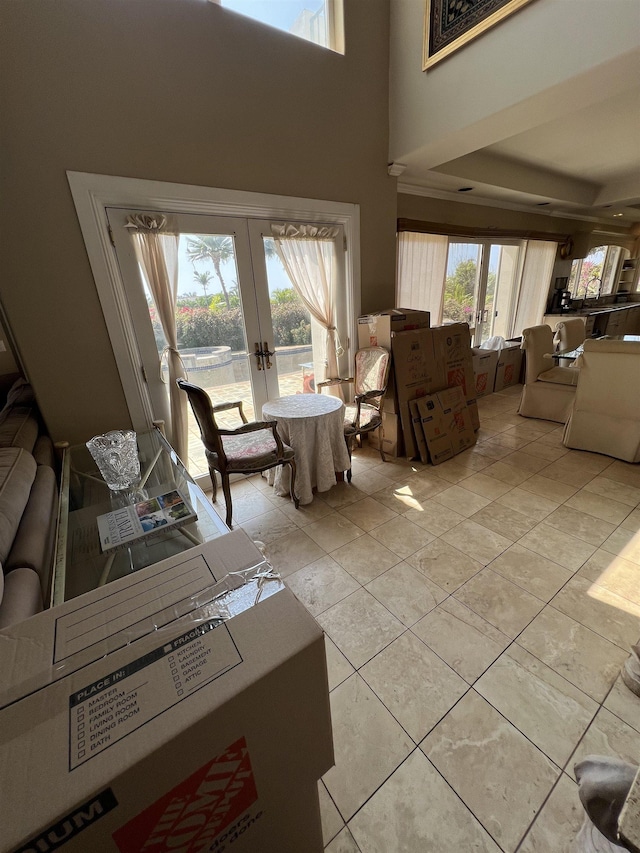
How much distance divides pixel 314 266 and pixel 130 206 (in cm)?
138

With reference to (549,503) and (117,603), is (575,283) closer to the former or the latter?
(549,503)

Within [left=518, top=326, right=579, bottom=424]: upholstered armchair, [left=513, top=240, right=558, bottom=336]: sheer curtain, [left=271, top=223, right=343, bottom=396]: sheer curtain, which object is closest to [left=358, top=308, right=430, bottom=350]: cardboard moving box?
[left=271, top=223, right=343, bottom=396]: sheer curtain

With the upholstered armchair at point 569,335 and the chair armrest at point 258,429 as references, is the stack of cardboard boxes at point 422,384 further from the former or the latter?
the upholstered armchair at point 569,335

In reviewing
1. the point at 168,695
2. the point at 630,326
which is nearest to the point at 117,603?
the point at 168,695

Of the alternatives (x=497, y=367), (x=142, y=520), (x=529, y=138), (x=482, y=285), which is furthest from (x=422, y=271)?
(x=142, y=520)

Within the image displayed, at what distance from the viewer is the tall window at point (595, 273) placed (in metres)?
6.25

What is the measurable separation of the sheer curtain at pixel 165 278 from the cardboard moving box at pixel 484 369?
3586mm

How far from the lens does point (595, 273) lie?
667 centimetres

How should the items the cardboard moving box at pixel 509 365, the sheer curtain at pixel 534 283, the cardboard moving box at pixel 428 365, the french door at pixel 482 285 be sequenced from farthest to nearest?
the sheer curtain at pixel 534 283, the cardboard moving box at pixel 509 365, the french door at pixel 482 285, the cardboard moving box at pixel 428 365

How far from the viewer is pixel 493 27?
2055 mm

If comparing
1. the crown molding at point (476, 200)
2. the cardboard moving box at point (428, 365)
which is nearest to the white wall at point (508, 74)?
the crown molding at point (476, 200)

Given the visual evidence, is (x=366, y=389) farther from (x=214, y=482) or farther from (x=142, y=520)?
(x=142, y=520)

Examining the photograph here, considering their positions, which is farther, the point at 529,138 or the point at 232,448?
the point at 529,138

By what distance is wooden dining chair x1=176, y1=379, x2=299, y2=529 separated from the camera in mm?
2068
